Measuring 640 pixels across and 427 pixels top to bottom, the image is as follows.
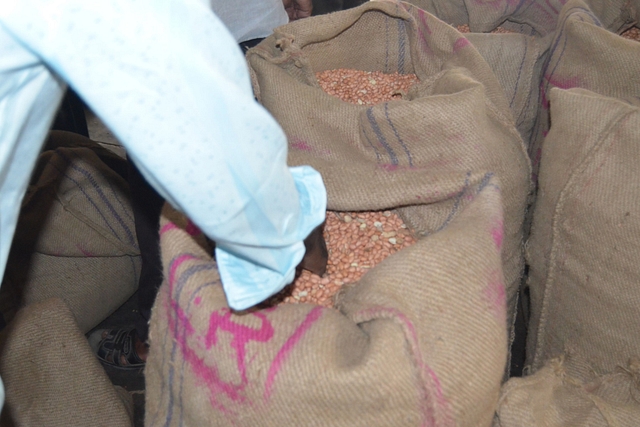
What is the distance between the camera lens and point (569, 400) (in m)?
0.85

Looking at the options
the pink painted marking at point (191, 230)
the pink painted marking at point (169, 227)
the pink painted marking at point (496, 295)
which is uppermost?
the pink painted marking at point (169, 227)

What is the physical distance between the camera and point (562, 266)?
3.23 ft

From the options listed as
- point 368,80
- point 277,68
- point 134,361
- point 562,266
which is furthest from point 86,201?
point 562,266

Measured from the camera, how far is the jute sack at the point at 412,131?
874 mm

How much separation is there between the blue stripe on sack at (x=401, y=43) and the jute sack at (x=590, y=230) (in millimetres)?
326

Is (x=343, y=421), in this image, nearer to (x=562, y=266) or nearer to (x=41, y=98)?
(x=41, y=98)

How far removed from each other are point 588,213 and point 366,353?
0.51m

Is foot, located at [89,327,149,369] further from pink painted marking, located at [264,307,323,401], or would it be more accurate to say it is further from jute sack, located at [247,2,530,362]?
pink painted marking, located at [264,307,323,401]

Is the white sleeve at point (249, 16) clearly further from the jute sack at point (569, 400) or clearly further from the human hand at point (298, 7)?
the jute sack at point (569, 400)

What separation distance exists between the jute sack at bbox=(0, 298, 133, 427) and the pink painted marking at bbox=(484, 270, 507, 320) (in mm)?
713

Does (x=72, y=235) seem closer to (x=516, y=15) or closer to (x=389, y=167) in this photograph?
(x=389, y=167)

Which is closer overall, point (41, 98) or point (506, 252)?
point (41, 98)

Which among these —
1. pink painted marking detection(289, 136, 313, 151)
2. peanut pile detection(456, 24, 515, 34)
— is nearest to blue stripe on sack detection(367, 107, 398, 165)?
pink painted marking detection(289, 136, 313, 151)

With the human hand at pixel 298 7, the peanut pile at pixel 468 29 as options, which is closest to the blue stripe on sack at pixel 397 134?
the human hand at pixel 298 7
